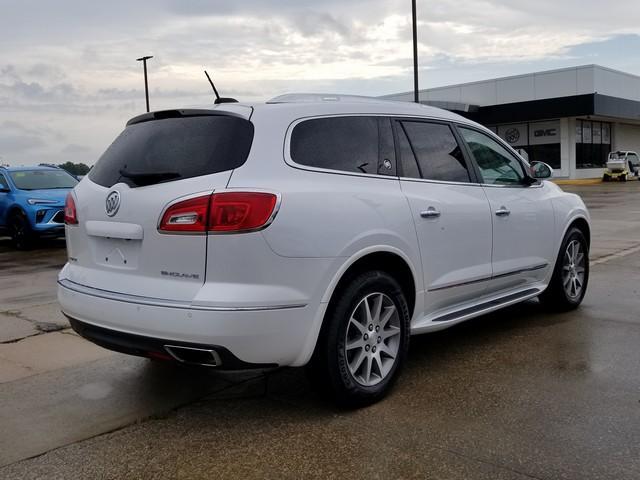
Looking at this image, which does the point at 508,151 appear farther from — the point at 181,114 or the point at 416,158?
the point at 181,114

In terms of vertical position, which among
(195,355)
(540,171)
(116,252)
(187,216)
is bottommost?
(195,355)

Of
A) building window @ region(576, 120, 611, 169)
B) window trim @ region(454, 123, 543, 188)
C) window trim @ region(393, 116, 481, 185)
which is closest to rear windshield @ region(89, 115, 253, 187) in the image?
window trim @ region(393, 116, 481, 185)

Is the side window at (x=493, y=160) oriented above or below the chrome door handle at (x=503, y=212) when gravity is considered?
above

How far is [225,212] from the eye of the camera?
3.42 metres

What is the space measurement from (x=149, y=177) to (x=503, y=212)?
2.73 metres

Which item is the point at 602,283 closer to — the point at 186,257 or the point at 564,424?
the point at 564,424

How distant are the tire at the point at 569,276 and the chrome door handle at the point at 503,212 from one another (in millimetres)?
1112

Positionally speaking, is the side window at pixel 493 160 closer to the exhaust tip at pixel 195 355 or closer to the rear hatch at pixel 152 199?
the rear hatch at pixel 152 199

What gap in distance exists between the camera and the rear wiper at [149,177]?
3.68m

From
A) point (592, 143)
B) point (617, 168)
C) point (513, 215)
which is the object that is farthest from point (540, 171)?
point (592, 143)

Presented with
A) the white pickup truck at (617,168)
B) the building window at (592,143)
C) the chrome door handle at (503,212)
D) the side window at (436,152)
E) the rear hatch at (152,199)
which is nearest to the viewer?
the rear hatch at (152,199)

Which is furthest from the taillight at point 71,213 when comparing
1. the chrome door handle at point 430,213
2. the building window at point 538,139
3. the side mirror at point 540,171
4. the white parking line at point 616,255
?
the building window at point 538,139

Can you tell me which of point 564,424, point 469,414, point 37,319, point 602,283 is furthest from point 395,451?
point 602,283

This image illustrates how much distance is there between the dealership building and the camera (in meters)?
40.1
